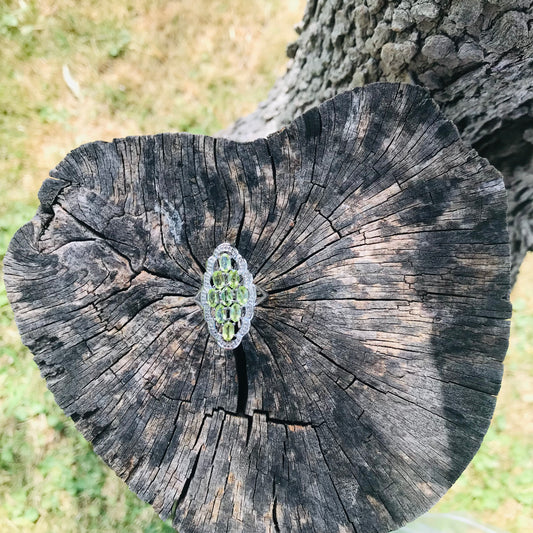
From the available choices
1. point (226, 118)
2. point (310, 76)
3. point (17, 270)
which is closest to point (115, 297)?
point (17, 270)

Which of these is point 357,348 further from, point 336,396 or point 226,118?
point 226,118

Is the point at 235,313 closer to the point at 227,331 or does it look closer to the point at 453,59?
the point at 227,331

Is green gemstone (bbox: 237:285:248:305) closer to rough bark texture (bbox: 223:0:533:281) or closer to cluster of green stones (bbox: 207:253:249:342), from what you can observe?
cluster of green stones (bbox: 207:253:249:342)

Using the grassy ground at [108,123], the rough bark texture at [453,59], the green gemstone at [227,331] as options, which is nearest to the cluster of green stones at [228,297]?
the green gemstone at [227,331]

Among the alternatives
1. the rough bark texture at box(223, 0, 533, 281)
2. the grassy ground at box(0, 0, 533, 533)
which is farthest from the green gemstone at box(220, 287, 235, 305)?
the grassy ground at box(0, 0, 533, 533)

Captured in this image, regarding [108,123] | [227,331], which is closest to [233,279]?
[227,331]
